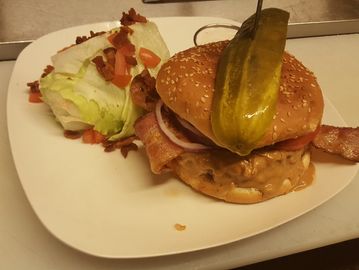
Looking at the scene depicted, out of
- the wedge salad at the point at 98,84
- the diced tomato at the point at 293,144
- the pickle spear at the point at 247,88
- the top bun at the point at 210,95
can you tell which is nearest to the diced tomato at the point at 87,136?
the wedge salad at the point at 98,84

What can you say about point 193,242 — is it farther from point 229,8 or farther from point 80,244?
point 229,8

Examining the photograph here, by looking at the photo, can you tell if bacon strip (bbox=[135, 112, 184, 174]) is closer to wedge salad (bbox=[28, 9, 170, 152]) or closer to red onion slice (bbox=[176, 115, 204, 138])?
red onion slice (bbox=[176, 115, 204, 138])

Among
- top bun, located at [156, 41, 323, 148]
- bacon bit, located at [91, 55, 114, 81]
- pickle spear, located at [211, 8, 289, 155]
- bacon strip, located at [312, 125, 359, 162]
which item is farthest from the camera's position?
bacon bit, located at [91, 55, 114, 81]

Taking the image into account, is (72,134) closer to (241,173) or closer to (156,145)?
(156,145)

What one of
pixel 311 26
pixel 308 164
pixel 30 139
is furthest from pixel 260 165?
pixel 311 26

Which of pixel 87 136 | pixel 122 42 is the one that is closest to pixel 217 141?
pixel 87 136

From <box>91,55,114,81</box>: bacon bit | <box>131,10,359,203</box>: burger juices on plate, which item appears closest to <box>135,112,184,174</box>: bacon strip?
<box>131,10,359,203</box>: burger juices on plate
